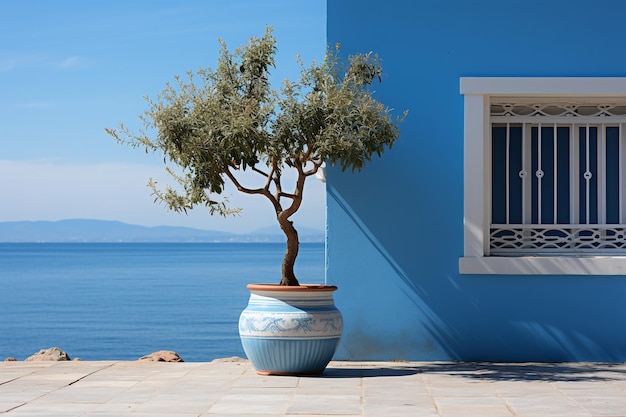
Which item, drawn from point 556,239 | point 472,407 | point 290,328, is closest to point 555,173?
point 556,239

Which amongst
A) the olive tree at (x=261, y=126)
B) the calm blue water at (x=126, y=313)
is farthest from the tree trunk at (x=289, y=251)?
the calm blue water at (x=126, y=313)

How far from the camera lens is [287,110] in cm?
962

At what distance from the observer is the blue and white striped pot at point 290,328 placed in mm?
9312

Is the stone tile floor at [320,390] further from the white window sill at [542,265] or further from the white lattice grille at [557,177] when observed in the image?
the white lattice grille at [557,177]

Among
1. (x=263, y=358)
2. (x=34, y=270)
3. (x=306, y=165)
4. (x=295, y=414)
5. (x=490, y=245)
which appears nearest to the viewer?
(x=295, y=414)

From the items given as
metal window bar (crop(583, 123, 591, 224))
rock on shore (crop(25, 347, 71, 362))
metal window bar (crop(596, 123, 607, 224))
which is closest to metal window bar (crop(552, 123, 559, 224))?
metal window bar (crop(583, 123, 591, 224))

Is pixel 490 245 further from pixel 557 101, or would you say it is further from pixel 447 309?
pixel 557 101

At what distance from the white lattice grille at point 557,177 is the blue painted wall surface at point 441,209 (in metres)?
0.43

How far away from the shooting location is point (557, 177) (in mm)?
10906

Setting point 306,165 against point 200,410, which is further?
point 306,165

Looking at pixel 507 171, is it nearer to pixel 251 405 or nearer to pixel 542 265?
pixel 542 265

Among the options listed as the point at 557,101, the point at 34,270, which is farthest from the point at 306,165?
the point at 34,270

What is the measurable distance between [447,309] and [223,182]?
8.20ft

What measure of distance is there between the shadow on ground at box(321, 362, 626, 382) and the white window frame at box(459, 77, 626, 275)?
2.82 feet
